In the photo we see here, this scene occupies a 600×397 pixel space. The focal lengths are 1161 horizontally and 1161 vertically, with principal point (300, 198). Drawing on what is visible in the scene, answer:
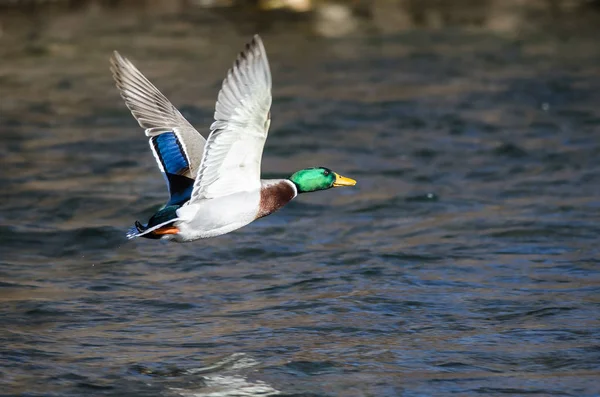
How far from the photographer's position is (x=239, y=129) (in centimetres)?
599

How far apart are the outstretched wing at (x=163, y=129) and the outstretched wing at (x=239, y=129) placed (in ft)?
1.75

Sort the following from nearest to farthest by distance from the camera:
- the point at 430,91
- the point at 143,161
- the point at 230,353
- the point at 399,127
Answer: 1. the point at 230,353
2. the point at 143,161
3. the point at 399,127
4. the point at 430,91

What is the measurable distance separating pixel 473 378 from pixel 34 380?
232 centimetres

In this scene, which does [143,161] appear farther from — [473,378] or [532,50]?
[532,50]

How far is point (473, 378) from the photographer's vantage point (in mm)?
6129

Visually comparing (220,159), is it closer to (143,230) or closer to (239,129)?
(239,129)

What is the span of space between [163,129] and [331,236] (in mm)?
2286

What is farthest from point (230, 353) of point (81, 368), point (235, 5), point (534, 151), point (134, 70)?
point (235, 5)

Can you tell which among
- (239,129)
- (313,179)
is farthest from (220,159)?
(313,179)

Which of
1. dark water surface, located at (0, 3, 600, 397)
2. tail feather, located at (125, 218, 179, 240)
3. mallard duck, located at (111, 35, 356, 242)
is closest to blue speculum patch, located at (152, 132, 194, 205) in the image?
mallard duck, located at (111, 35, 356, 242)

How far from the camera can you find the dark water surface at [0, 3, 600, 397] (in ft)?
20.9

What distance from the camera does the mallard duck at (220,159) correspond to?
5832 millimetres

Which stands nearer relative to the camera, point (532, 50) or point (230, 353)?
point (230, 353)

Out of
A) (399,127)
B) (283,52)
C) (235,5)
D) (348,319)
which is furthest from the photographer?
(235,5)
